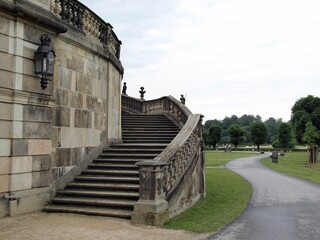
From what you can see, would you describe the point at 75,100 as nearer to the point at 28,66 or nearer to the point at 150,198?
the point at 28,66

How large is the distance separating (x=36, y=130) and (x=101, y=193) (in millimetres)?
2173

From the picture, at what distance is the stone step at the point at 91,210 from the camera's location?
26.3 ft

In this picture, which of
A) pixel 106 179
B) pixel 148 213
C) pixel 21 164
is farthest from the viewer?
pixel 106 179

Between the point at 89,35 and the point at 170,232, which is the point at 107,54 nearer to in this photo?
the point at 89,35

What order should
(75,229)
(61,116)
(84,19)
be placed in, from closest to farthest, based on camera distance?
(75,229), (61,116), (84,19)

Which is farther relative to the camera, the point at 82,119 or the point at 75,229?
the point at 82,119

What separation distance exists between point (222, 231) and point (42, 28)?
233 inches

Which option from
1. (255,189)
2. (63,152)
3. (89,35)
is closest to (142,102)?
(255,189)

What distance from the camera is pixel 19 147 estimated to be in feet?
25.4

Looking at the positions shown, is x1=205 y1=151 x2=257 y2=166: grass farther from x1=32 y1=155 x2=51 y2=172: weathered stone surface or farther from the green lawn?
x1=32 y1=155 x2=51 y2=172: weathered stone surface

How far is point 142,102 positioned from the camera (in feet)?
70.7

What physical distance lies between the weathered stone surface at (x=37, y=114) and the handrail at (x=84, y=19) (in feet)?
8.47

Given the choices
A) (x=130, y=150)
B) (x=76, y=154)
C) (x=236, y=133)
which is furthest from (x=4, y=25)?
(x=236, y=133)

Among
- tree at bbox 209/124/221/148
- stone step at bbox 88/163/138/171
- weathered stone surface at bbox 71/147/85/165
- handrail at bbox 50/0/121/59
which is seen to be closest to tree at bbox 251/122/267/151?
tree at bbox 209/124/221/148
